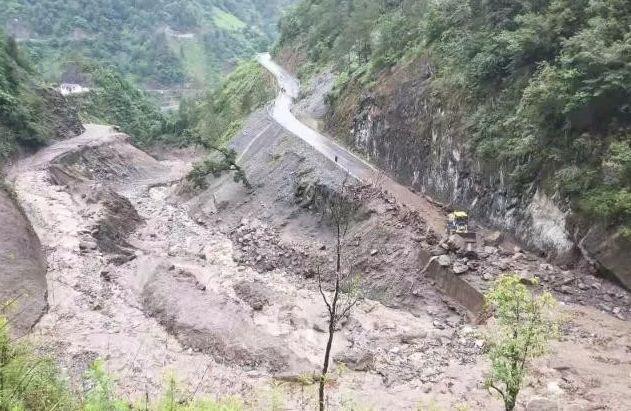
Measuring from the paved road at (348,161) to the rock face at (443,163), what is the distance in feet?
3.10

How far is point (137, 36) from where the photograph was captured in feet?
445

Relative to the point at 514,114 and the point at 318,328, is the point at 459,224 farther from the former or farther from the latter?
the point at 318,328

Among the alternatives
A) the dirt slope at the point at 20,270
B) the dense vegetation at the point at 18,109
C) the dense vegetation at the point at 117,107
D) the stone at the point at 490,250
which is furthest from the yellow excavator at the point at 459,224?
the dense vegetation at the point at 117,107

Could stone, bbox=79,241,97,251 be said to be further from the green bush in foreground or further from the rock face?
the green bush in foreground

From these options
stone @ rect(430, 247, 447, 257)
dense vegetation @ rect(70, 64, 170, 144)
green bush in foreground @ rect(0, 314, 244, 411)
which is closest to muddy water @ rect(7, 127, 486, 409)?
stone @ rect(430, 247, 447, 257)

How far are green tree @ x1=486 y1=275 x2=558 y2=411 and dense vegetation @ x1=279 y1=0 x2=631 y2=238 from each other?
11153 mm

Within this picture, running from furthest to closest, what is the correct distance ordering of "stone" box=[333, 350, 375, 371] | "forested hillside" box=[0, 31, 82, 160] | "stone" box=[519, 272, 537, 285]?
"forested hillside" box=[0, 31, 82, 160], "stone" box=[519, 272, 537, 285], "stone" box=[333, 350, 375, 371]

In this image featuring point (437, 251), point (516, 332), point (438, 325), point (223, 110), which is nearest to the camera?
point (516, 332)

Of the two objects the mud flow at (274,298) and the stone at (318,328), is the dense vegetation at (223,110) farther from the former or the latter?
the stone at (318,328)

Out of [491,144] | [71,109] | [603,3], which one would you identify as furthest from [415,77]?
[71,109]

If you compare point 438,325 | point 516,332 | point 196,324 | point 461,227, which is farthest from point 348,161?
point 516,332

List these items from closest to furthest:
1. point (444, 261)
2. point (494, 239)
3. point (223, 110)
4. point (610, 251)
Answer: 1. point (610, 251)
2. point (444, 261)
3. point (494, 239)
4. point (223, 110)

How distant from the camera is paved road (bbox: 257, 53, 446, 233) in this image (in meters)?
35.0

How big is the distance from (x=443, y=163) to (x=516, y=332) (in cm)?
2150
